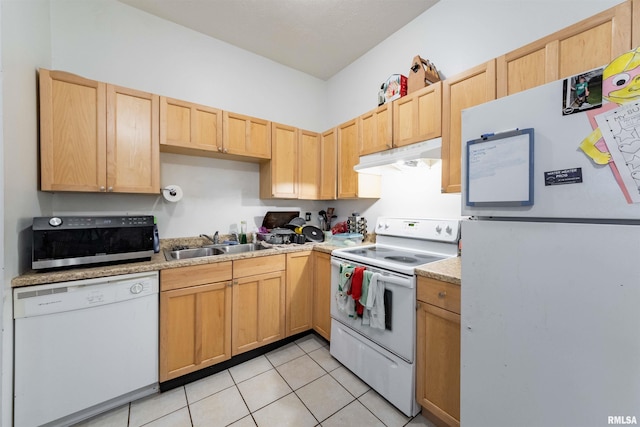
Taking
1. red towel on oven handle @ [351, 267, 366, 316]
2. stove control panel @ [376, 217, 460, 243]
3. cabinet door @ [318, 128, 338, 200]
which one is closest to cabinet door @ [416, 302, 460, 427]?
red towel on oven handle @ [351, 267, 366, 316]

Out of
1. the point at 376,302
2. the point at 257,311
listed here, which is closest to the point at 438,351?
the point at 376,302

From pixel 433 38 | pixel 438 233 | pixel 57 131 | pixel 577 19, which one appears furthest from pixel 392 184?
pixel 57 131

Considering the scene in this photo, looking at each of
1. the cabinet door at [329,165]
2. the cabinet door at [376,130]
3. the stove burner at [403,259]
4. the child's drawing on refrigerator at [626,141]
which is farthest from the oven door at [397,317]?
the cabinet door at [329,165]

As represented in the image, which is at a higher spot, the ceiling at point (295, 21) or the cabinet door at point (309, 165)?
the ceiling at point (295, 21)

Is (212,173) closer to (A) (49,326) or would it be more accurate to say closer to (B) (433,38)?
(A) (49,326)

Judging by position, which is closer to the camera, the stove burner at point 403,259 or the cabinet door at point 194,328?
the cabinet door at point 194,328

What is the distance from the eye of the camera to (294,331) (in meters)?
2.22

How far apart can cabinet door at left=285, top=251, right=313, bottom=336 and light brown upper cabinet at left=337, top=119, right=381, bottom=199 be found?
79 cm

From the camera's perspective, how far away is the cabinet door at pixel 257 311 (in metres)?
1.91

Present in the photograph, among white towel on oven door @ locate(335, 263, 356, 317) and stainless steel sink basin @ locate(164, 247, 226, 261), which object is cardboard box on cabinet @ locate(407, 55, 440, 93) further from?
stainless steel sink basin @ locate(164, 247, 226, 261)

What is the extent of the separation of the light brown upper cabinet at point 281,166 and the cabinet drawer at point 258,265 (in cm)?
73

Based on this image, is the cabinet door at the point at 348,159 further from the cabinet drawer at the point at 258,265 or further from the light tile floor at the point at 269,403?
the light tile floor at the point at 269,403

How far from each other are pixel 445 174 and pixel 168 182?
2.40m

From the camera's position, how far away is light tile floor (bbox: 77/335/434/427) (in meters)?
1.42
